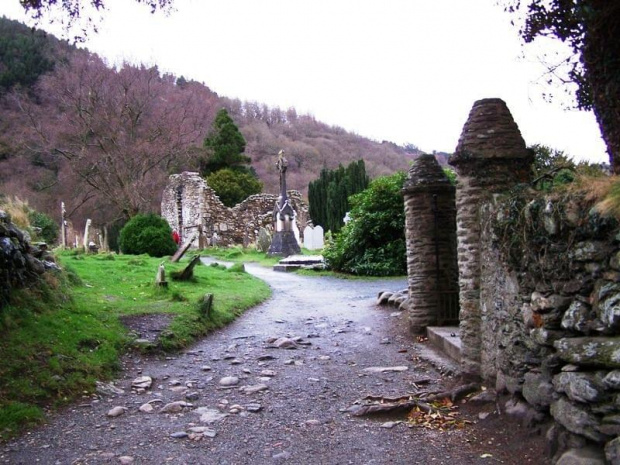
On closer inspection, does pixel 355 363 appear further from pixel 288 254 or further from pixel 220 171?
pixel 220 171

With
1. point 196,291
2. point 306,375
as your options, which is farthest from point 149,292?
point 306,375

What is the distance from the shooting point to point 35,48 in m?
42.1

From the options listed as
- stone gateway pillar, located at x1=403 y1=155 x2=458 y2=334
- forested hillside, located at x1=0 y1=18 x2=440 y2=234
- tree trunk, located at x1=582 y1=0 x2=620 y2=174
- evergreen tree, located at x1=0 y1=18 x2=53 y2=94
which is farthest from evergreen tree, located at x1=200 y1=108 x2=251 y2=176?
tree trunk, located at x1=582 y1=0 x2=620 y2=174

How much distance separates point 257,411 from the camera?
541 cm

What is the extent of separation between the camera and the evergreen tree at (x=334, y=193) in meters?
34.4

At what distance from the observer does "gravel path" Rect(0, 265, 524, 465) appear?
431cm

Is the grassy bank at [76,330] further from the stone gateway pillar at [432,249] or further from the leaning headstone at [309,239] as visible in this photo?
the leaning headstone at [309,239]

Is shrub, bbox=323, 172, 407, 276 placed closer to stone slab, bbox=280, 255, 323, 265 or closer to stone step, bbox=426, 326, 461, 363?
stone slab, bbox=280, 255, 323, 265

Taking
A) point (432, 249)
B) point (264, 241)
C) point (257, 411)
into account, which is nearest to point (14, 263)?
point (257, 411)

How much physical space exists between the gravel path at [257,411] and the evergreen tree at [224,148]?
32.8 metres

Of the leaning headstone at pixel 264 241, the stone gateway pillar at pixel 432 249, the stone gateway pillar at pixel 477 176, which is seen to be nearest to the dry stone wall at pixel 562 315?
the stone gateway pillar at pixel 477 176

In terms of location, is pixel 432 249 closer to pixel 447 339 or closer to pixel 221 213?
pixel 447 339

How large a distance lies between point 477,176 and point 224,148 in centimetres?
3651

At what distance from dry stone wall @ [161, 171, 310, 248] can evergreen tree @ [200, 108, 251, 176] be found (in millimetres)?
5188
